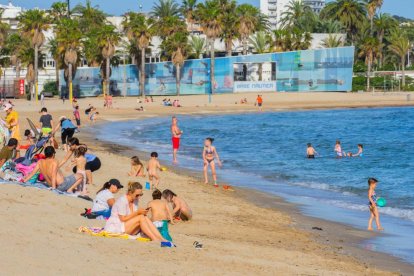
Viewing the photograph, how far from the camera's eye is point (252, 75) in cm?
8419

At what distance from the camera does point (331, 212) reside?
749 inches

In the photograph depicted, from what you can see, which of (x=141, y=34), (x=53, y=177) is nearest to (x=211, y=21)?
(x=141, y=34)

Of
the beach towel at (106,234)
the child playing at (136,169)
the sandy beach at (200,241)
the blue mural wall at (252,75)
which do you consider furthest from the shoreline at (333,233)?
the blue mural wall at (252,75)

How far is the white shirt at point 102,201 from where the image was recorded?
45.2ft

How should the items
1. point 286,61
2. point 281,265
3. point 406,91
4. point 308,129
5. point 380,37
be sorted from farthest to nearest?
point 380,37 → point 406,91 → point 286,61 → point 308,129 → point 281,265

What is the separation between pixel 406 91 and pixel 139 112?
38288mm

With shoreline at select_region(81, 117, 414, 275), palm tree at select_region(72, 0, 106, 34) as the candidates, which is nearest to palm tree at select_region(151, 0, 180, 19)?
palm tree at select_region(72, 0, 106, 34)

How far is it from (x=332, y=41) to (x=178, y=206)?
85021 millimetres

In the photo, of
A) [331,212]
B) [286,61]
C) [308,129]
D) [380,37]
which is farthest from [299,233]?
[380,37]

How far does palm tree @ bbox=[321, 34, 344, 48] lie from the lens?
98.1 metres

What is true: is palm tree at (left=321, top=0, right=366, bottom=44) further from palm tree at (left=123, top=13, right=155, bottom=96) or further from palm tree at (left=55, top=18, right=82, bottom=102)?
palm tree at (left=55, top=18, right=82, bottom=102)

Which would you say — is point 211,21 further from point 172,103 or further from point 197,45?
point 172,103

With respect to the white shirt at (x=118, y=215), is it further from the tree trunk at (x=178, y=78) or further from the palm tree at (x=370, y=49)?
the palm tree at (x=370, y=49)

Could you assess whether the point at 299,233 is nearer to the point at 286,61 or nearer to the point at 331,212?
the point at 331,212
